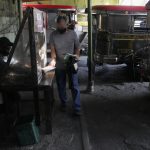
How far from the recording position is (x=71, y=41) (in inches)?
239

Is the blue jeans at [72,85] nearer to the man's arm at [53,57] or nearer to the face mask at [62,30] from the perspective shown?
the man's arm at [53,57]

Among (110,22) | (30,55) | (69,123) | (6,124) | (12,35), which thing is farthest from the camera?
(110,22)

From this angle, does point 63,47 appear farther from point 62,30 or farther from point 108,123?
point 108,123

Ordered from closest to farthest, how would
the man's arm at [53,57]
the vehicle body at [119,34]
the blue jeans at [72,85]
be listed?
the man's arm at [53,57]
the blue jeans at [72,85]
the vehicle body at [119,34]

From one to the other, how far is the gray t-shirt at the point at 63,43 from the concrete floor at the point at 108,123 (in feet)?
3.99

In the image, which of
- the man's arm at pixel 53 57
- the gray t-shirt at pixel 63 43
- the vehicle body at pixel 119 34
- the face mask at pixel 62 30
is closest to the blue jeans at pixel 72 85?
the gray t-shirt at pixel 63 43

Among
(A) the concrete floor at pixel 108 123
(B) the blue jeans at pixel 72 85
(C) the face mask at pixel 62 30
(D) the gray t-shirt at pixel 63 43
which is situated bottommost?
(A) the concrete floor at pixel 108 123

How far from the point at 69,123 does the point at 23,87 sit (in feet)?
4.59

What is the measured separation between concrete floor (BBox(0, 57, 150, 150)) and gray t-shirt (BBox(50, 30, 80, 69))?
1.22 meters

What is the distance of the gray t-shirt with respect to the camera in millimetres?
6062

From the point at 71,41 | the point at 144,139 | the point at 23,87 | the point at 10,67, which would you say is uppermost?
the point at 71,41

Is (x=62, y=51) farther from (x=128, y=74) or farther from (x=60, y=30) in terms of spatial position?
(x=128, y=74)

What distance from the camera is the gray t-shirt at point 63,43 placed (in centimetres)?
606

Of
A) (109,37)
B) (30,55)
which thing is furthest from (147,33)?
(30,55)
